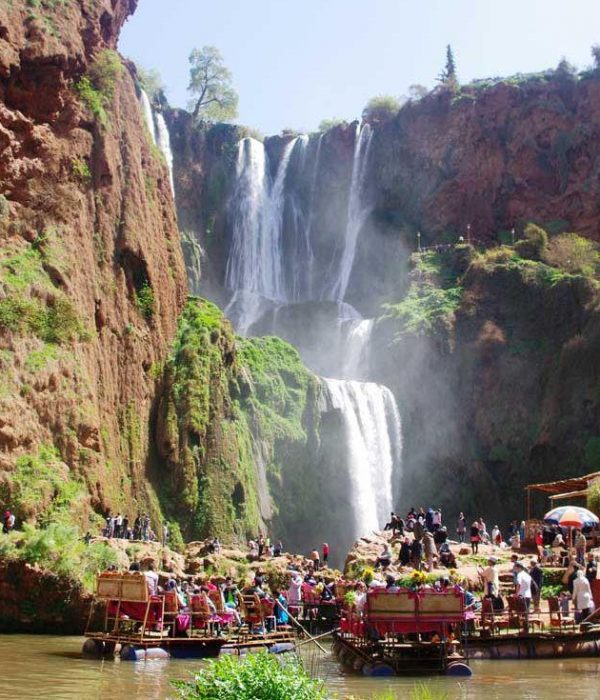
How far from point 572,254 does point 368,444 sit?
21.7 metres

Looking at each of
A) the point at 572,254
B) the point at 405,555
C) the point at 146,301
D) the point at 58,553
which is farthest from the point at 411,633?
the point at 572,254

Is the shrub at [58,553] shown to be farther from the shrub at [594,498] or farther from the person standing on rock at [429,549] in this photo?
the shrub at [594,498]

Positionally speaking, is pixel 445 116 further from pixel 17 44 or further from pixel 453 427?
pixel 17 44

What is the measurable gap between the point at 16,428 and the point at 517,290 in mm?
40571

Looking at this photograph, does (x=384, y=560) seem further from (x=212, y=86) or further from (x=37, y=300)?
(x=212, y=86)

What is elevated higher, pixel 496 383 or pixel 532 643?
pixel 496 383

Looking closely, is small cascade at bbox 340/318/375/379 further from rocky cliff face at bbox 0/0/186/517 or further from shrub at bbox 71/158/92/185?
shrub at bbox 71/158/92/185

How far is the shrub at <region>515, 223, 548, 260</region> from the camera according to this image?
70.6 metres

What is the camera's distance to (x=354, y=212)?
84.7m

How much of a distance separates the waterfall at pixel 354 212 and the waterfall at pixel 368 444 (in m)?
20.4

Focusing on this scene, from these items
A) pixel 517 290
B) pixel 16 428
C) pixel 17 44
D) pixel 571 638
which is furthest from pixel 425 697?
pixel 517 290

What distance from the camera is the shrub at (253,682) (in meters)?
9.45

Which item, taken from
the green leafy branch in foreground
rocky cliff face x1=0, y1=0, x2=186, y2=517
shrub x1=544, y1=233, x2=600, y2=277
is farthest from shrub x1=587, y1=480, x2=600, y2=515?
shrub x1=544, y1=233, x2=600, y2=277

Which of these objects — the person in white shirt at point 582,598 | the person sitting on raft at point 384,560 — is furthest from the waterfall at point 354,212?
the person in white shirt at point 582,598
